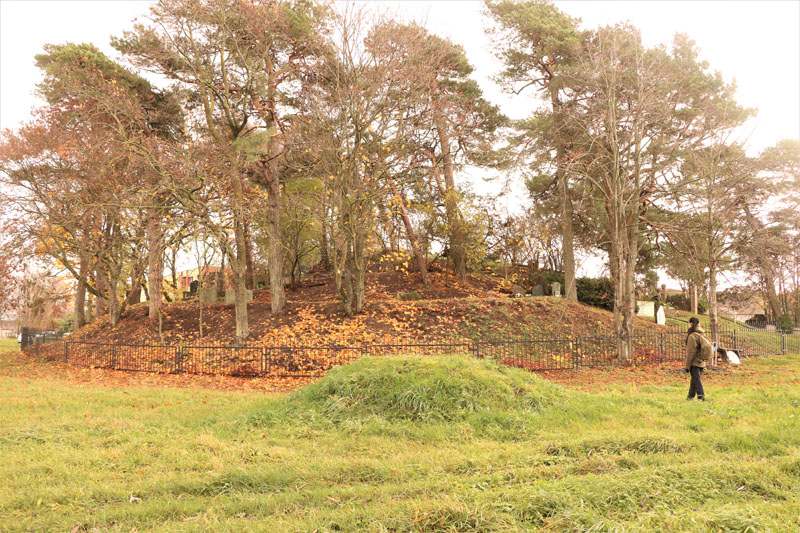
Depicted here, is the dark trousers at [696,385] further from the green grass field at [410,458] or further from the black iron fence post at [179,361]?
the black iron fence post at [179,361]

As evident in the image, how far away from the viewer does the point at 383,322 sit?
57.8 ft

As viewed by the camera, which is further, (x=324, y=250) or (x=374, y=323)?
(x=324, y=250)

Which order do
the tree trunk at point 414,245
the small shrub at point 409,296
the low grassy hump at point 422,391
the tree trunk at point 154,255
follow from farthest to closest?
the tree trunk at point 414,245, the small shrub at point 409,296, the tree trunk at point 154,255, the low grassy hump at point 422,391

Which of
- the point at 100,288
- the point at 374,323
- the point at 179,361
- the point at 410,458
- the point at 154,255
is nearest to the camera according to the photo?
the point at 410,458

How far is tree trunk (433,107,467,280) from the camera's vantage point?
Answer: 77.0 feet

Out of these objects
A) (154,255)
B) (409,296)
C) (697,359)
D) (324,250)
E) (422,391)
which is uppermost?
(324,250)

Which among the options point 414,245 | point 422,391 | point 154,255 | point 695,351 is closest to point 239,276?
point 154,255

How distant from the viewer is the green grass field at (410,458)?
435 cm

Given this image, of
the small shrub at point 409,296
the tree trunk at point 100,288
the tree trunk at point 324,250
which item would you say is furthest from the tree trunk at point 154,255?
the small shrub at point 409,296

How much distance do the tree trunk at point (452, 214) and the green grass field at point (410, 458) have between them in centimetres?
1464

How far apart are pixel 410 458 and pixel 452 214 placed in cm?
1874

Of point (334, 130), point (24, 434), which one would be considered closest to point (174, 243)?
point (334, 130)

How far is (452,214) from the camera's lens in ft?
78.8

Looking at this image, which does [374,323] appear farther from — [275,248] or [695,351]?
[695,351]
